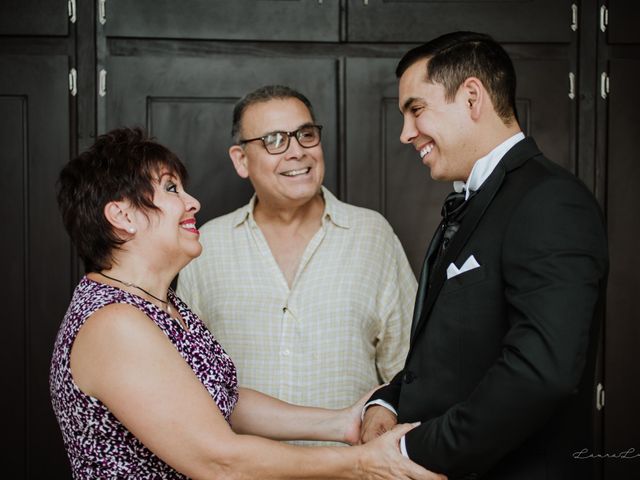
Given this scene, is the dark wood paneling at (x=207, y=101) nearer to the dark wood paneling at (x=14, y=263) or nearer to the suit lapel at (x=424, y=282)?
the dark wood paneling at (x=14, y=263)

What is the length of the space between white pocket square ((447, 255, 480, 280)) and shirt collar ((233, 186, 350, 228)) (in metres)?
1.02

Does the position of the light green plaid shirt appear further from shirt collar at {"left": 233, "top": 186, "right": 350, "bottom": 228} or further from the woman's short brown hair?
the woman's short brown hair

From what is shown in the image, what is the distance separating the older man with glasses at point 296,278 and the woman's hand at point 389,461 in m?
0.75

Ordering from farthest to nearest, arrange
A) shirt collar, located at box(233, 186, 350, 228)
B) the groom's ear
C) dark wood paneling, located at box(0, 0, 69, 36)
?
dark wood paneling, located at box(0, 0, 69, 36), shirt collar, located at box(233, 186, 350, 228), the groom's ear

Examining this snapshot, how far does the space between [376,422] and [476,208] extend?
690 mm

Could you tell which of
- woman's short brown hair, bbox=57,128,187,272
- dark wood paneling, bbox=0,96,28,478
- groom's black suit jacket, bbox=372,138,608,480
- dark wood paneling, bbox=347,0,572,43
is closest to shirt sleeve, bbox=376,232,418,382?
groom's black suit jacket, bbox=372,138,608,480

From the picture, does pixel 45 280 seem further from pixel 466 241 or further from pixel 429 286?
pixel 466 241

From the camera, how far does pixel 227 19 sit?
3160 mm

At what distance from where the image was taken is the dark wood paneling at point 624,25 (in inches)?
127

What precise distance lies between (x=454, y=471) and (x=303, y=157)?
1329mm

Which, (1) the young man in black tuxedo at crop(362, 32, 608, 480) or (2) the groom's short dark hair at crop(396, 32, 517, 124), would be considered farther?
(2) the groom's short dark hair at crop(396, 32, 517, 124)

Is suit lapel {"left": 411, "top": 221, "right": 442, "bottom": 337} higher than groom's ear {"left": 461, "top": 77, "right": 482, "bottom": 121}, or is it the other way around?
groom's ear {"left": 461, "top": 77, "right": 482, "bottom": 121}

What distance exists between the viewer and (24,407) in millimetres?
3152

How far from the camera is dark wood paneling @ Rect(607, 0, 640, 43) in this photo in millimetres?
3217
